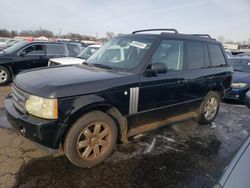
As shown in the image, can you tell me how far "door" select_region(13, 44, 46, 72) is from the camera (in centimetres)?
873

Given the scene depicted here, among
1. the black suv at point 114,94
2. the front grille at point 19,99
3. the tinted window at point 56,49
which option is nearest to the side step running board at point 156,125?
the black suv at point 114,94

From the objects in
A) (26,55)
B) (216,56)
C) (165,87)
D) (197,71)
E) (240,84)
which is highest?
(216,56)

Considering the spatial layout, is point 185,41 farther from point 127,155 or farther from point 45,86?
point 45,86

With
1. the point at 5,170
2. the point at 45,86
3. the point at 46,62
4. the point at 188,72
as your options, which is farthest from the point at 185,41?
the point at 46,62

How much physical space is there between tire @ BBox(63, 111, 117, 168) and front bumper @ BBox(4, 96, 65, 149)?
0.17 metres

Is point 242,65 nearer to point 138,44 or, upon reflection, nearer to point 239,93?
point 239,93

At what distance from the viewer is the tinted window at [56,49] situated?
31.7ft

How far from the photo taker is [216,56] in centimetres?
543

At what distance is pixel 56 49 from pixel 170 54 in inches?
271

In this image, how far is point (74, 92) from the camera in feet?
→ 9.66

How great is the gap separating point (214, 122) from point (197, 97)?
1.27 m

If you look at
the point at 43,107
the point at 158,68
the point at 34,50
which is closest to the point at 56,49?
the point at 34,50

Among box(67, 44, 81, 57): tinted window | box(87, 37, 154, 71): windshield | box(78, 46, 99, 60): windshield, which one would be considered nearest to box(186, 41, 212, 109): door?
box(87, 37, 154, 71): windshield

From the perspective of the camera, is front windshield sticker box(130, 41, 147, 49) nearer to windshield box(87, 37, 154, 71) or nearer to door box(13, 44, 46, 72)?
windshield box(87, 37, 154, 71)
